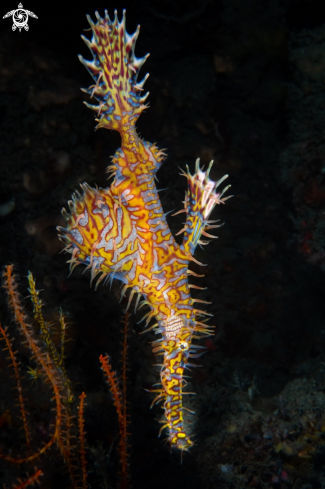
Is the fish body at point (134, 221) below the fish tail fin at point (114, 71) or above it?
below

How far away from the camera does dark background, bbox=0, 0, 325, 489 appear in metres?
4.05

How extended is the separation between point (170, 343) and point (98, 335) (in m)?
1.75

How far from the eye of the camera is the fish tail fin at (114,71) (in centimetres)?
286

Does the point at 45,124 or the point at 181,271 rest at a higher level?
the point at 45,124

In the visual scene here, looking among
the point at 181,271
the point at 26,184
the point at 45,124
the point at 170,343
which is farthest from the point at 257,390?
the point at 45,124

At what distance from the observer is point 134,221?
10.4 ft

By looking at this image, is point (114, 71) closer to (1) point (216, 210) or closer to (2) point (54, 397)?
(1) point (216, 210)

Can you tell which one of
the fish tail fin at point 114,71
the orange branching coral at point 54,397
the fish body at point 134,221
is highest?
the fish tail fin at point 114,71

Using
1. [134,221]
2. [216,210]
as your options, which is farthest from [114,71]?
[216,210]

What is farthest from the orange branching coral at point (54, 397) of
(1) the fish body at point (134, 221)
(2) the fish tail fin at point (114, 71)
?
(2) the fish tail fin at point (114, 71)

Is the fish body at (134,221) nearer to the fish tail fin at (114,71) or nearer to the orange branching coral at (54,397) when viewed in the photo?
the fish tail fin at (114,71)

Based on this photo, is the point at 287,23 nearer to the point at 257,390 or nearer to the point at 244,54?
the point at 244,54

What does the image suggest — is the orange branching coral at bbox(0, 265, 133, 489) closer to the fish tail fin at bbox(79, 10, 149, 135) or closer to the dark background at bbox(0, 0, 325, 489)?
the dark background at bbox(0, 0, 325, 489)

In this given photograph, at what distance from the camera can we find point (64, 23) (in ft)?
14.8
